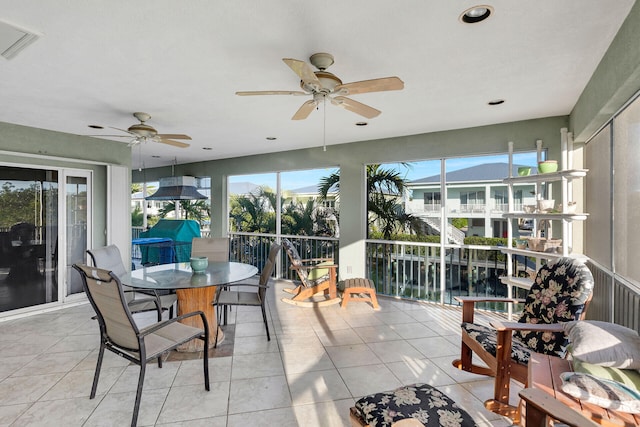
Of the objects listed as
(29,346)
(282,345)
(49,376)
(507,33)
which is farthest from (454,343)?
(29,346)

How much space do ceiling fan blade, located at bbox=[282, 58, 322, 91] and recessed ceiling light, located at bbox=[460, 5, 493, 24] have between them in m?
0.95

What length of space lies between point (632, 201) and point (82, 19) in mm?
3831

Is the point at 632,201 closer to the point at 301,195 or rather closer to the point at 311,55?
the point at 311,55

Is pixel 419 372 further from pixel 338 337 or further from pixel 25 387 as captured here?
pixel 25 387

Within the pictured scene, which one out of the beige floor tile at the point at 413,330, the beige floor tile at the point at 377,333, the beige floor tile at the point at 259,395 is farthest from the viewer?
the beige floor tile at the point at 413,330

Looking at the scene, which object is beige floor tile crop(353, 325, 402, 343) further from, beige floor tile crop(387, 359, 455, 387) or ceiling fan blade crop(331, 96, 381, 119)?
ceiling fan blade crop(331, 96, 381, 119)

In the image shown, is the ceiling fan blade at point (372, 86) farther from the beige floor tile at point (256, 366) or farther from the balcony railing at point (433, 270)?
the balcony railing at point (433, 270)

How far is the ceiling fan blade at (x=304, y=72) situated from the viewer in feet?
6.41

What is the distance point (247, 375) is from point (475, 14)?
304 cm

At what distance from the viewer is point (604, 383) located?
151 centimetres

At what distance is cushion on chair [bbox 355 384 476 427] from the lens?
156 cm

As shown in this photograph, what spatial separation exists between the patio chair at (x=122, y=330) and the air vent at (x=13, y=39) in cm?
152

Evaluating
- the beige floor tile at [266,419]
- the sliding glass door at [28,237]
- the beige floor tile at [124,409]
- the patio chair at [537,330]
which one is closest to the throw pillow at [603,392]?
the patio chair at [537,330]

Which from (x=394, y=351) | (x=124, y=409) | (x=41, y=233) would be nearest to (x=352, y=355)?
(x=394, y=351)
